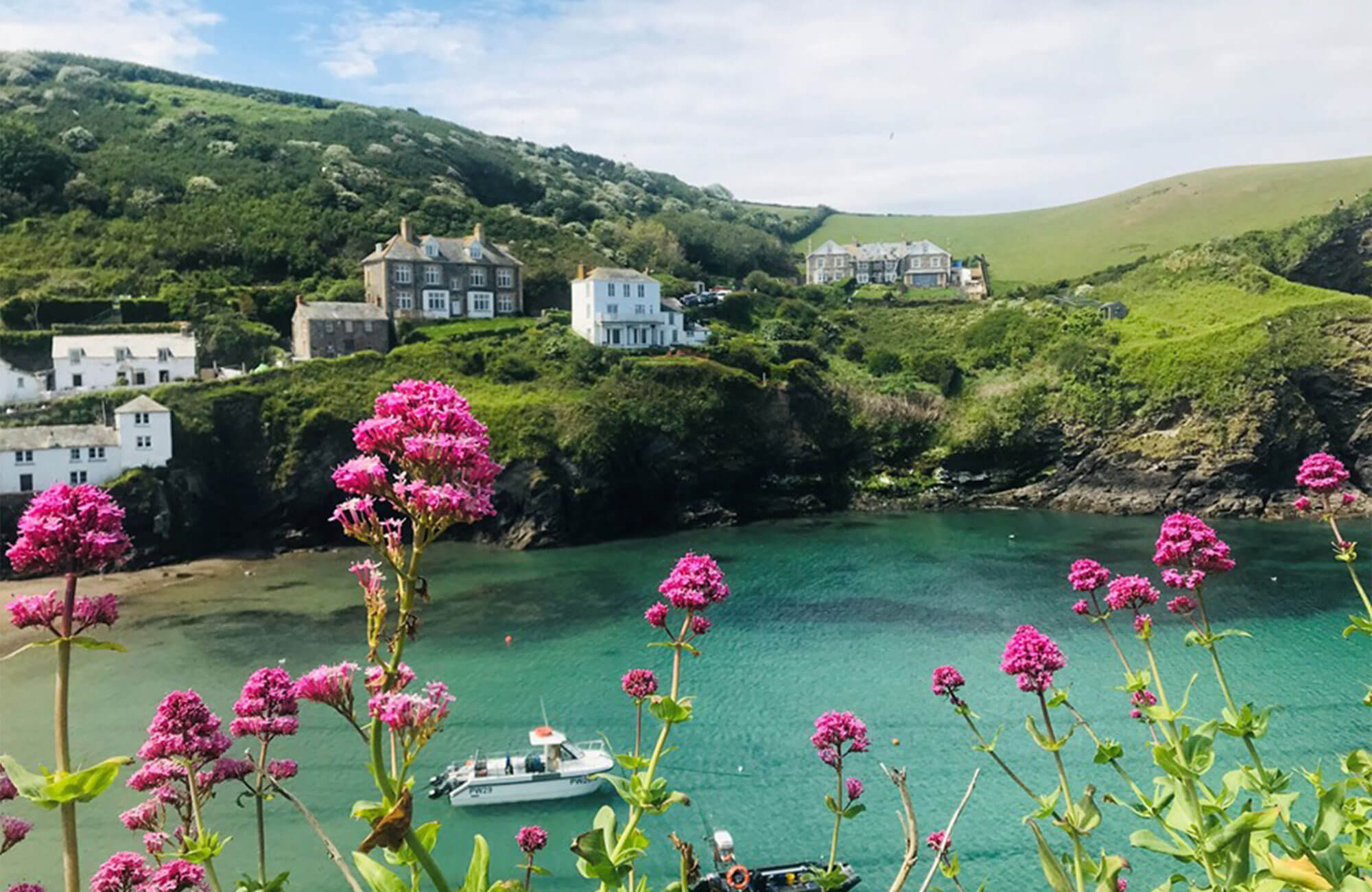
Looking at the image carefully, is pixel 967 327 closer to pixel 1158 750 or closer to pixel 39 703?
pixel 39 703

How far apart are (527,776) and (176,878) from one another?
81.4 ft

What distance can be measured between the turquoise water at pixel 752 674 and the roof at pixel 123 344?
65.8 ft

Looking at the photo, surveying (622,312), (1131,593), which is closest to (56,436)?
(622,312)

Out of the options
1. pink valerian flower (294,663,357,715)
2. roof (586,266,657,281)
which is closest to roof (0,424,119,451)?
roof (586,266,657,281)

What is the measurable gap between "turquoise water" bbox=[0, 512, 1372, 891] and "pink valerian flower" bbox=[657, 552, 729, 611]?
20.1 metres

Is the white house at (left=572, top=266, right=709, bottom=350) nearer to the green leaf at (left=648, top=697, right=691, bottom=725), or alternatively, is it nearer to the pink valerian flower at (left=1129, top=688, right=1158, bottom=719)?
the pink valerian flower at (left=1129, top=688, right=1158, bottom=719)

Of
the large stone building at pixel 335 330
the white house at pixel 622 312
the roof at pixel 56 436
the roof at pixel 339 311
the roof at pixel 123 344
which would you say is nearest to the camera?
the roof at pixel 56 436

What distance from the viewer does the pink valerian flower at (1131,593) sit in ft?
29.6

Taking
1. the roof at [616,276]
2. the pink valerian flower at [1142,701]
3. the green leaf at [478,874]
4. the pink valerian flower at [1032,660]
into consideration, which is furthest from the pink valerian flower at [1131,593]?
the roof at [616,276]

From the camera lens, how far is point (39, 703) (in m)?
36.5

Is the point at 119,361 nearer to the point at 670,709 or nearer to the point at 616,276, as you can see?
the point at 616,276

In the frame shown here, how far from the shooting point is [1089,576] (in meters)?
9.75

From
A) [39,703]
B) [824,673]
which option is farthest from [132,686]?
[824,673]

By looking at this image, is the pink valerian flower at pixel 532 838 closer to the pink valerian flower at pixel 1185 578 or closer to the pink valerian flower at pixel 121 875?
the pink valerian flower at pixel 121 875
